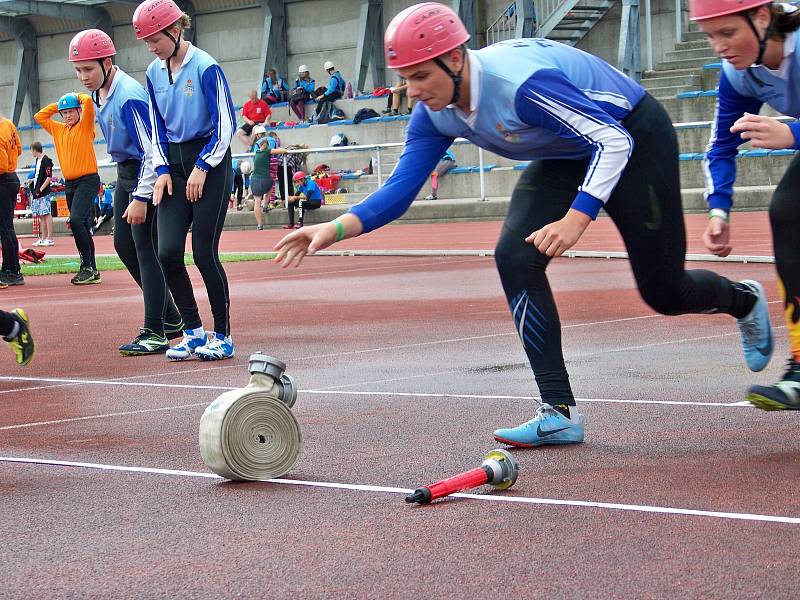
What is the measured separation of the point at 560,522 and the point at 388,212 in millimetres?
1763

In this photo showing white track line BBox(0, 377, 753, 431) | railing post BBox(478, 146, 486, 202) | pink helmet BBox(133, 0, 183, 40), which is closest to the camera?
white track line BBox(0, 377, 753, 431)

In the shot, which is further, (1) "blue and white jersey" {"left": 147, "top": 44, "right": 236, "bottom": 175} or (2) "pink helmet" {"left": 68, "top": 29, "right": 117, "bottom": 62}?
(2) "pink helmet" {"left": 68, "top": 29, "right": 117, "bottom": 62}

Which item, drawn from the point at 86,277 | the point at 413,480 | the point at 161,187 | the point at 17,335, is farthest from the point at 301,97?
the point at 413,480

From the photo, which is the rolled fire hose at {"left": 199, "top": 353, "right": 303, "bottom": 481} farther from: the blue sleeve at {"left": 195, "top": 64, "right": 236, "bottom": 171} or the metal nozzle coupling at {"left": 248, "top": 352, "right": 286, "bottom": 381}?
the blue sleeve at {"left": 195, "top": 64, "right": 236, "bottom": 171}

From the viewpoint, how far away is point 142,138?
9.46 meters

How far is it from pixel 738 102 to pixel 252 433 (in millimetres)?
2453

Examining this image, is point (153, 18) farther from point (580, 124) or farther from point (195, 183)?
point (580, 124)

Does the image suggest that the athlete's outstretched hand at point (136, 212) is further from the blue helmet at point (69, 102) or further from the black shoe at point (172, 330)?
the blue helmet at point (69, 102)

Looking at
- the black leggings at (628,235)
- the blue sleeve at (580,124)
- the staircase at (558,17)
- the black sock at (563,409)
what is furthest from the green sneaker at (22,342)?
the staircase at (558,17)

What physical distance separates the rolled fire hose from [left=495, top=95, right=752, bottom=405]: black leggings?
44.2 inches

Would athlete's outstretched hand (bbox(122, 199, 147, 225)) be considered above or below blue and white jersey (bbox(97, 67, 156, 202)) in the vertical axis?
below

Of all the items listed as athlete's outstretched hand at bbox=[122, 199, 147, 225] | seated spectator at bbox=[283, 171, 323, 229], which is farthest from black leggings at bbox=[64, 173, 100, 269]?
seated spectator at bbox=[283, 171, 323, 229]

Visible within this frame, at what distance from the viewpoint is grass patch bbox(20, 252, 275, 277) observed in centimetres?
1908

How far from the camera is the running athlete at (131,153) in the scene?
947cm
